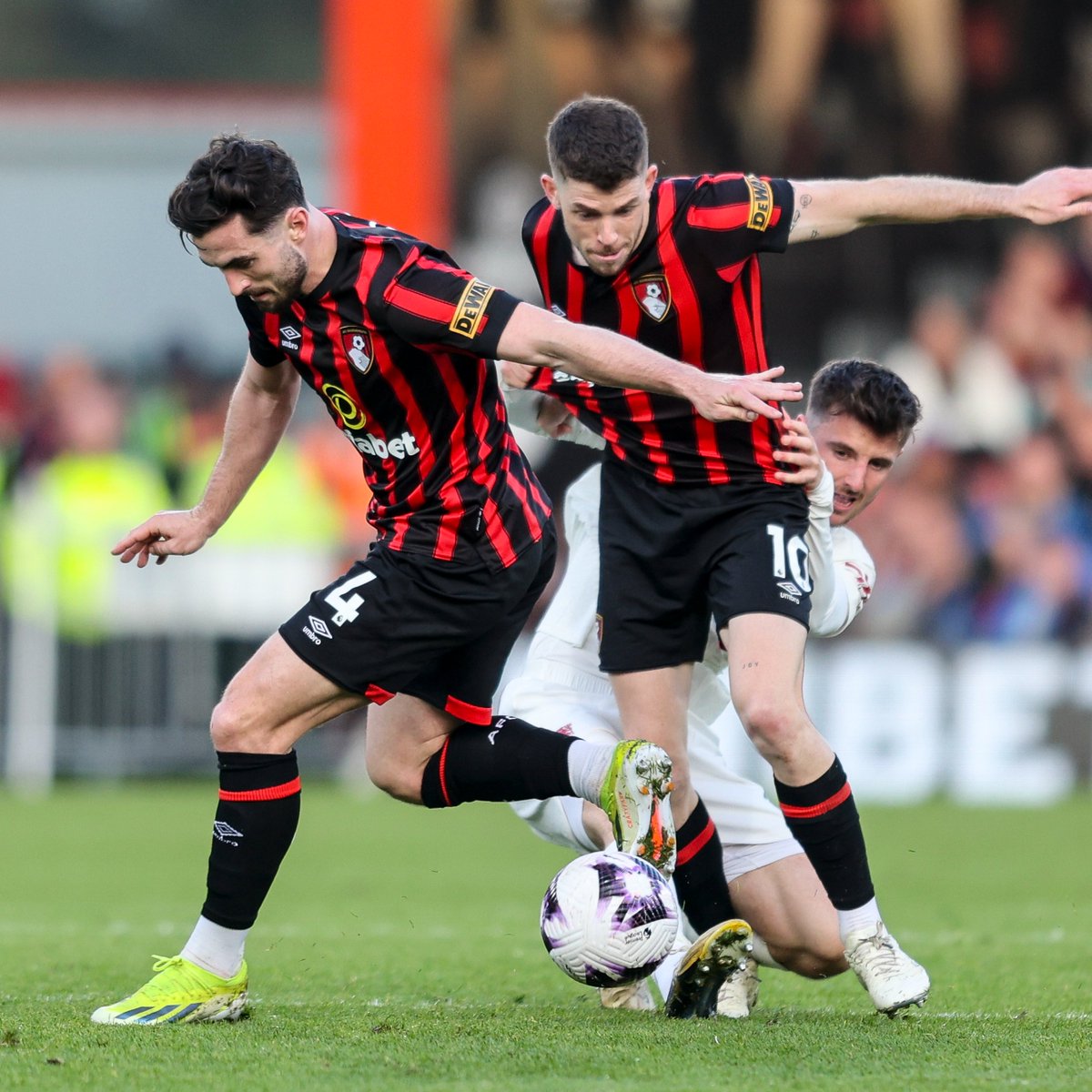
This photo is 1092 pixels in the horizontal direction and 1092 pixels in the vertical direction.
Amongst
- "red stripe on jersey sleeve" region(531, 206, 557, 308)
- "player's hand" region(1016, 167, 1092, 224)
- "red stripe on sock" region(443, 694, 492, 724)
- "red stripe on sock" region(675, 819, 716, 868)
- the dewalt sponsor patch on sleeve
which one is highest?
"player's hand" region(1016, 167, 1092, 224)

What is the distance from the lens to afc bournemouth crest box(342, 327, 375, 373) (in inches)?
187

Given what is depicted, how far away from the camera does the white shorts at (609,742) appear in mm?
5570

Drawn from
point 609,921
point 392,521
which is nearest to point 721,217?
point 392,521

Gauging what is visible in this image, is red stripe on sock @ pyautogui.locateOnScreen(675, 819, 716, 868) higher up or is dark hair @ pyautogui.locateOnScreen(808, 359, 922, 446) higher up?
dark hair @ pyautogui.locateOnScreen(808, 359, 922, 446)

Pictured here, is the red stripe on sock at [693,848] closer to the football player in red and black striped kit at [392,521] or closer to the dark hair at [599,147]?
the football player in red and black striped kit at [392,521]

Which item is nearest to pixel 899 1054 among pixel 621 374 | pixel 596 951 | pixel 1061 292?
pixel 596 951

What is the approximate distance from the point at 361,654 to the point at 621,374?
3.25 feet

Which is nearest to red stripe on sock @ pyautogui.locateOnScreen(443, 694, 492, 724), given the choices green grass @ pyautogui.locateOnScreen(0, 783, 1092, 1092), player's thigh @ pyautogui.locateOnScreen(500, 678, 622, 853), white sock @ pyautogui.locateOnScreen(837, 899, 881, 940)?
player's thigh @ pyautogui.locateOnScreen(500, 678, 622, 853)

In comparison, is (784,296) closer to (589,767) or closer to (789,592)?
(789,592)

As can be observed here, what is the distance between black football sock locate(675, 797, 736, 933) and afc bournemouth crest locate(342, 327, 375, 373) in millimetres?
1533

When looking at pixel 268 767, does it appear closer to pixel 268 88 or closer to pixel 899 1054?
pixel 899 1054

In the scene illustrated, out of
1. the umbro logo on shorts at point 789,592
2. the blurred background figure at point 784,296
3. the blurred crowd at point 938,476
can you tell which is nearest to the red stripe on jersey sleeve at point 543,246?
the umbro logo on shorts at point 789,592

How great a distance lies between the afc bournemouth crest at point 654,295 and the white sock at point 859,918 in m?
1.62

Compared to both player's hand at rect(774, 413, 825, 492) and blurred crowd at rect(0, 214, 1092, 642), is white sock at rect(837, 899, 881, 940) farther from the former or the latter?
blurred crowd at rect(0, 214, 1092, 642)
